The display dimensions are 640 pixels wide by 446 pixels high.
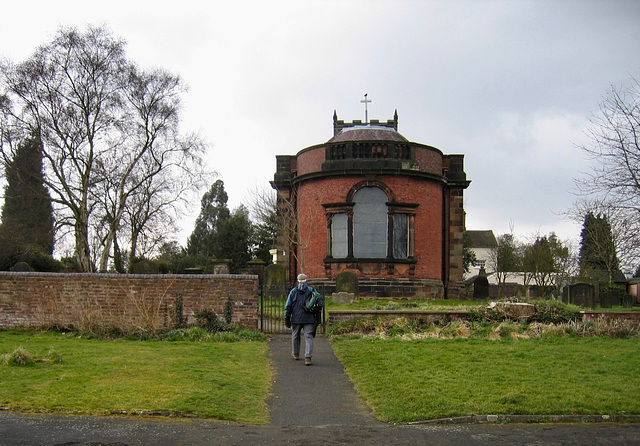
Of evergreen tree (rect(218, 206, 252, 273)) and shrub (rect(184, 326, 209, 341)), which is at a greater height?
evergreen tree (rect(218, 206, 252, 273))

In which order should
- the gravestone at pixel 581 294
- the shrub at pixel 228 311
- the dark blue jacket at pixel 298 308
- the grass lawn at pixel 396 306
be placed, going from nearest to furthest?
the dark blue jacket at pixel 298 308, the shrub at pixel 228 311, the grass lawn at pixel 396 306, the gravestone at pixel 581 294

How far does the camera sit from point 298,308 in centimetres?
1285

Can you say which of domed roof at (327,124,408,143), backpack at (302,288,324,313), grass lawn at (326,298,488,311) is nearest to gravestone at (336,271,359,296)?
grass lawn at (326,298,488,311)

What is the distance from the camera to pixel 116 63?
33.9 metres

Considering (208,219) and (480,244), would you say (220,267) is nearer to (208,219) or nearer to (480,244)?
(208,219)

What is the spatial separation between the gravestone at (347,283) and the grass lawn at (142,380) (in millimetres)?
10288

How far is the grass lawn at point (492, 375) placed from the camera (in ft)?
27.9

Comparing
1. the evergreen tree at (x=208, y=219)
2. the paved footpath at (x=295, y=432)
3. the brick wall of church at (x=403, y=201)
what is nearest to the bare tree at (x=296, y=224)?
the brick wall of church at (x=403, y=201)

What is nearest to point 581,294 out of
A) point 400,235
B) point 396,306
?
point 396,306

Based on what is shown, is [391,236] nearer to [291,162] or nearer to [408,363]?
[291,162]

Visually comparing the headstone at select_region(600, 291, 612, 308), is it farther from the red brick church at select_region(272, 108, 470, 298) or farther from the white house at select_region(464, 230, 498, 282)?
the white house at select_region(464, 230, 498, 282)

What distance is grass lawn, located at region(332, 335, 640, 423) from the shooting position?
852 centimetres

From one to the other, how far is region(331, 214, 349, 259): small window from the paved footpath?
835 inches

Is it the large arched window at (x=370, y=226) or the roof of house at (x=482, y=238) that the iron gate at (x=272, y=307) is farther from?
the roof of house at (x=482, y=238)
